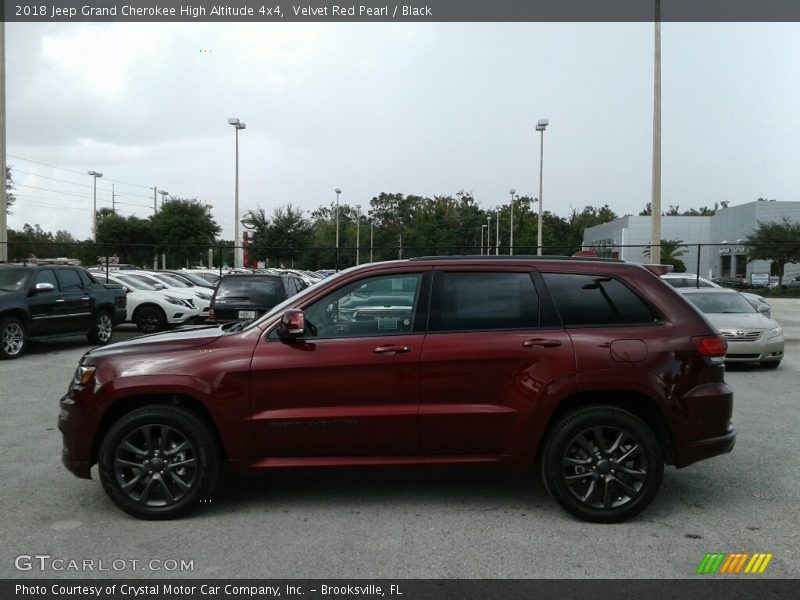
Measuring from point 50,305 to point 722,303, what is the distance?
504 inches

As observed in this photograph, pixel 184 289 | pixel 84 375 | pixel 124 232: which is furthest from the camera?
pixel 124 232

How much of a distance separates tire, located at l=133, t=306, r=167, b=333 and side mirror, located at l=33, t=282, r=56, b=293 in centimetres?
418

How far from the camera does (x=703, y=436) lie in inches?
189

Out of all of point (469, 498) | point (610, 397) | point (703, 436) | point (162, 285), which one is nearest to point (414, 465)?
point (469, 498)

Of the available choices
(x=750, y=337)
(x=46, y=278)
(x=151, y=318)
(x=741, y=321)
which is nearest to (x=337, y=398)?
(x=750, y=337)

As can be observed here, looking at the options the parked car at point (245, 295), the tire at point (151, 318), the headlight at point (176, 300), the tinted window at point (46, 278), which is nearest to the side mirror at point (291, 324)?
the parked car at point (245, 295)

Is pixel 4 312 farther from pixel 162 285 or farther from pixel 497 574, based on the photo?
pixel 497 574

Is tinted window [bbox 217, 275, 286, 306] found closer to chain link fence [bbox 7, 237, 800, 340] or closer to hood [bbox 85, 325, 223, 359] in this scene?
hood [bbox 85, 325, 223, 359]

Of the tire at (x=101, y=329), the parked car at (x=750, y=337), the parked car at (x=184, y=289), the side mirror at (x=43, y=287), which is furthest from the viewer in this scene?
the parked car at (x=184, y=289)

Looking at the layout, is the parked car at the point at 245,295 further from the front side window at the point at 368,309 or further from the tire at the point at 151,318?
the front side window at the point at 368,309

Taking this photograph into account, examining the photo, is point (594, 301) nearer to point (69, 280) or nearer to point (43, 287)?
point (43, 287)

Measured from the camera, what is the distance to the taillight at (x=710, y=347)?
15.8 feet

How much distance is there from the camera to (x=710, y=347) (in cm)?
482

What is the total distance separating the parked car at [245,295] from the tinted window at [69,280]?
11.4 feet
